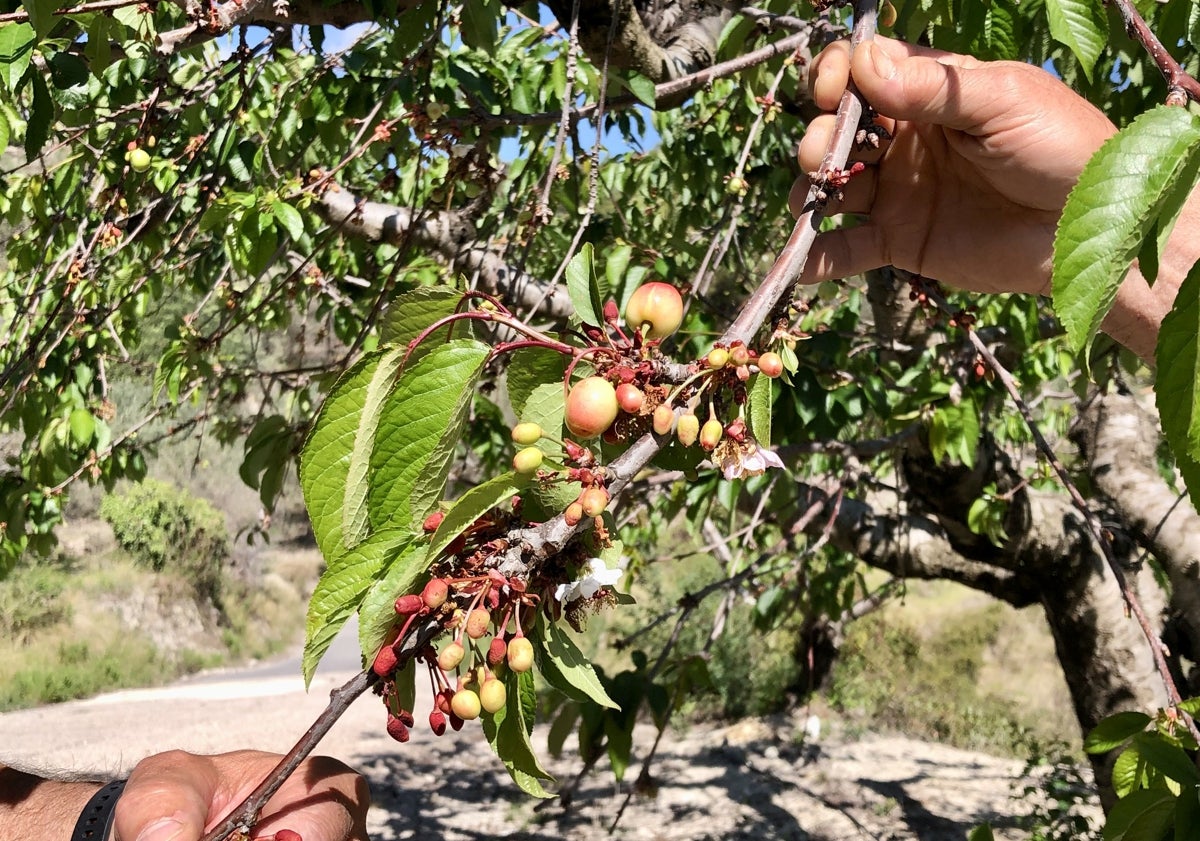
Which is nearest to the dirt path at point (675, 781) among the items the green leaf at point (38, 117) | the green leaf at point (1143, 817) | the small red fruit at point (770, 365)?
the green leaf at point (1143, 817)

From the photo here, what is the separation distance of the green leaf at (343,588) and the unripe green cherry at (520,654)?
5.1 inches

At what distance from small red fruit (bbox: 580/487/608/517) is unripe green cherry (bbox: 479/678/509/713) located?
19 centimetres

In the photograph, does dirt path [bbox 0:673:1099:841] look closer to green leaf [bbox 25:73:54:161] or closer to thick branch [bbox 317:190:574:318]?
thick branch [bbox 317:190:574:318]

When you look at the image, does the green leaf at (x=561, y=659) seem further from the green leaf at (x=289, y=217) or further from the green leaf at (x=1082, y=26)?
the green leaf at (x=289, y=217)

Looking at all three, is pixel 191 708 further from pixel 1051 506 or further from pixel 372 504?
pixel 372 504

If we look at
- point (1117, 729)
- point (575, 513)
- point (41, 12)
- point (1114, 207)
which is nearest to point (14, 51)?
point (41, 12)

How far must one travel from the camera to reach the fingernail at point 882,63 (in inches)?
36.7

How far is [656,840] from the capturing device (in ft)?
15.1

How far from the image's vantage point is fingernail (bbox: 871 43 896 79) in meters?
0.93

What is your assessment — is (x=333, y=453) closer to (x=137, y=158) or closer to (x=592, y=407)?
(x=592, y=407)

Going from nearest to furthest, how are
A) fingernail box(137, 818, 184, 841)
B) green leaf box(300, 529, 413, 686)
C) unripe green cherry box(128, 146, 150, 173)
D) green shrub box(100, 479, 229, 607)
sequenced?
green leaf box(300, 529, 413, 686) < fingernail box(137, 818, 184, 841) < unripe green cherry box(128, 146, 150, 173) < green shrub box(100, 479, 229, 607)

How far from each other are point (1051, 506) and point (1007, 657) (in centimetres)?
716

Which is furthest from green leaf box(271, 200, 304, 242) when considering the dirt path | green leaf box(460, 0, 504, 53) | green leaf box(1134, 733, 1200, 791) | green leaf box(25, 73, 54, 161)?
the dirt path

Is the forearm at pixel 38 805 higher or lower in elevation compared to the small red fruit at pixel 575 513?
lower
